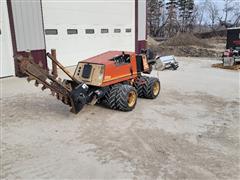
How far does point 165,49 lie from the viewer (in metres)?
19.7

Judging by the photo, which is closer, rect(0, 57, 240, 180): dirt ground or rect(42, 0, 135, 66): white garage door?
rect(0, 57, 240, 180): dirt ground

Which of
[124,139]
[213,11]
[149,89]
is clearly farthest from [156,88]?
[213,11]

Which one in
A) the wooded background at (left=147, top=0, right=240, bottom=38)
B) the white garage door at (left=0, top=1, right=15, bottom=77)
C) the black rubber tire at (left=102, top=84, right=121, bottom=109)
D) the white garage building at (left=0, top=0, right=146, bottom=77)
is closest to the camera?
the black rubber tire at (left=102, top=84, right=121, bottom=109)

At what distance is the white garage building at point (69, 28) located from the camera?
32.3ft

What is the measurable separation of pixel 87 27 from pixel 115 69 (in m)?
7.27

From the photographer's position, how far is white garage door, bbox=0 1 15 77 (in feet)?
31.6

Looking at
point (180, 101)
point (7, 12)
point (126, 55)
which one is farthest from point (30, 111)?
point (7, 12)

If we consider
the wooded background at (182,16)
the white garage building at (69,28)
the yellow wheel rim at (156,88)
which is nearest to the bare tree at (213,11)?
the wooded background at (182,16)

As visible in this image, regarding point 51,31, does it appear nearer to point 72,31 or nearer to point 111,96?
point 72,31

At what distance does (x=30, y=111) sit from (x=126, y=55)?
2600 mm

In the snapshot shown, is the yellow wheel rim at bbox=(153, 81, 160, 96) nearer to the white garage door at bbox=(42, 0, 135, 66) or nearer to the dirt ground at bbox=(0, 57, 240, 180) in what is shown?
the dirt ground at bbox=(0, 57, 240, 180)

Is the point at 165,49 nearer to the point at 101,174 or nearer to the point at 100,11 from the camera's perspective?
the point at 100,11

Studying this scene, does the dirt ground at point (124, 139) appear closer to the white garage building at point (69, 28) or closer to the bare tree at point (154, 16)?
the white garage building at point (69, 28)

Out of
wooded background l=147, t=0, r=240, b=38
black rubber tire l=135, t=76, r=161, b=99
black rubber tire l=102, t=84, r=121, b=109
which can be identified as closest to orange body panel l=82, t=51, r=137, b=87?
black rubber tire l=102, t=84, r=121, b=109
